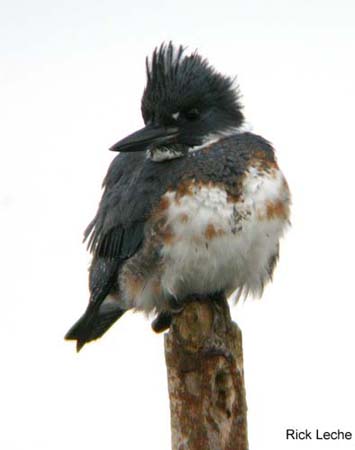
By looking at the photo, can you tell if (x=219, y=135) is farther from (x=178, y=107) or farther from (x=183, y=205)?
(x=183, y=205)

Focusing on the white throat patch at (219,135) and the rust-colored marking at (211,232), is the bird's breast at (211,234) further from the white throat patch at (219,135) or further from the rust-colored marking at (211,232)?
the white throat patch at (219,135)

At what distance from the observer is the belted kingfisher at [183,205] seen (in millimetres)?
5309

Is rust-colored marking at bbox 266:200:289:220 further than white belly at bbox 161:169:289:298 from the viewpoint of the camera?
Yes

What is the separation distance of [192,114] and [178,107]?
0.08 m

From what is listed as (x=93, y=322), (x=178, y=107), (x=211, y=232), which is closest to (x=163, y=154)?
(x=178, y=107)

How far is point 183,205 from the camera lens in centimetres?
530

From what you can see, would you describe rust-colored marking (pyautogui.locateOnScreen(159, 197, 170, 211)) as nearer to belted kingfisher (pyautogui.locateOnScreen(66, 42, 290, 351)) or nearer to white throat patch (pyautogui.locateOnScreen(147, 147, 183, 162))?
belted kingfisher (pyautogui.locateOnScreen(66, 42, 290, 351))

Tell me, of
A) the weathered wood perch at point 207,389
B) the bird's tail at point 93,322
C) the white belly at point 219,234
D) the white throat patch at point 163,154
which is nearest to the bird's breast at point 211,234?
the white belly at point 219,234

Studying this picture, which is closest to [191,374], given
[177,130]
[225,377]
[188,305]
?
[225,377]

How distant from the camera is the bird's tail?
585cm

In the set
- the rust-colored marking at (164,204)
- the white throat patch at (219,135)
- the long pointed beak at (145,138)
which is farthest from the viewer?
the white throat patch at (219,135)

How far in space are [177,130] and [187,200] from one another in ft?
1.56

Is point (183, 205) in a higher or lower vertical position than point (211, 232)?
higher

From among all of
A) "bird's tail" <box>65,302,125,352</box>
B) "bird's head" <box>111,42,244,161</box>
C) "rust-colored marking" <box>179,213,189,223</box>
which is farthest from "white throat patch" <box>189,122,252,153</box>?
"bird's tail" <box>65,302,125,352</box>
